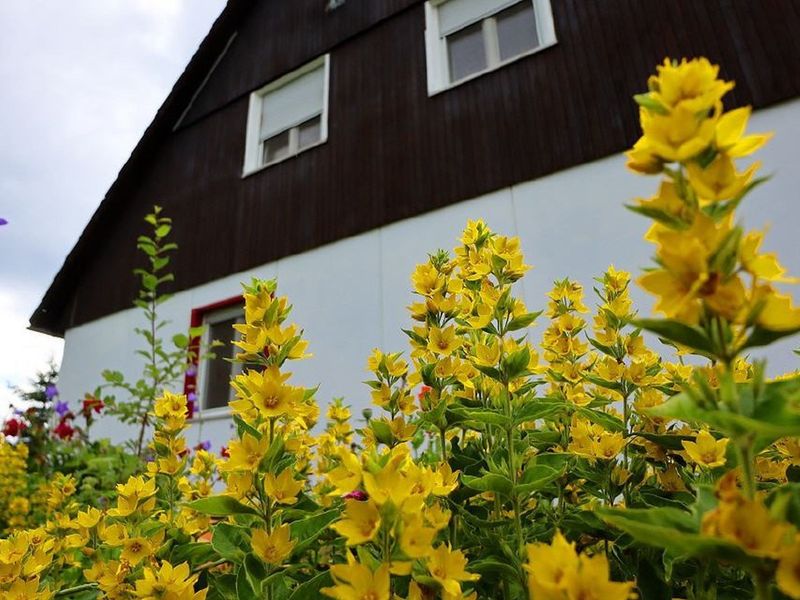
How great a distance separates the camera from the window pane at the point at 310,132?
564 cm

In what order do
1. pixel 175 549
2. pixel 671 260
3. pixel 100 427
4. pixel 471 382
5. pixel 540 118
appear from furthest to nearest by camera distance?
pixel 100 427 < pixel 540 118 < pixel 471 382 < pixel 175 549 < pixel 671 260

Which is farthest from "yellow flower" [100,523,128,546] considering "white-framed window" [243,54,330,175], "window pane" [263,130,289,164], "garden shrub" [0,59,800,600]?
"window pane" [263,130,289,164]

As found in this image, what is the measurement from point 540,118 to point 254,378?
379cm

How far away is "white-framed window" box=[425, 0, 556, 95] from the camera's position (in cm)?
439

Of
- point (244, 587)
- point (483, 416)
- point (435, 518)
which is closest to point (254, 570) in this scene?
point (244, 587)

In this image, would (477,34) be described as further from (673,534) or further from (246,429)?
(673,534)

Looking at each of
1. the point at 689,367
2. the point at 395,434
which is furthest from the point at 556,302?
the point at 395,434

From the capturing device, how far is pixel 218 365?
5.54m

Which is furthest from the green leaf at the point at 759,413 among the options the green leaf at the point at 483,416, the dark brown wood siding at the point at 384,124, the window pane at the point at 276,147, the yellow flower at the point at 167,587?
the window pane at the point at 276,147

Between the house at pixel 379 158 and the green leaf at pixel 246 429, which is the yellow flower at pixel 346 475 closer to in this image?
the green leaf at pixel 246 429

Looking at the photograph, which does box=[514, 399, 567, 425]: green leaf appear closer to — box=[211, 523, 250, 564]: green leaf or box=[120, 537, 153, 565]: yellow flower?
box=[211, 523, 250, 564]: green leaf

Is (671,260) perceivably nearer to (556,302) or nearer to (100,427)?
(556,302)

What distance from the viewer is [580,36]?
4023 millimetres

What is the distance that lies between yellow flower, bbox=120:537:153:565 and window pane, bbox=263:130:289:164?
537cm
